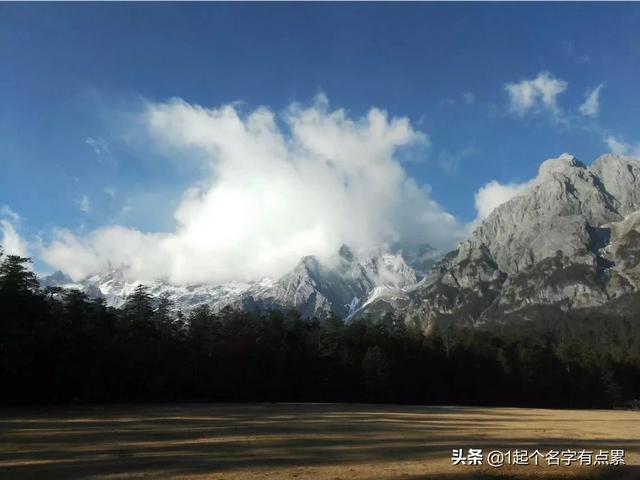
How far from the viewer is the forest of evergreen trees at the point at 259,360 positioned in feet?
234

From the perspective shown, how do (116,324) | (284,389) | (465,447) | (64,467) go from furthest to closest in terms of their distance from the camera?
(284,389) < (116,324) < (465,447) < (64,467)

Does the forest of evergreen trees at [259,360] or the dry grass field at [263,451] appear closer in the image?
the dry grass field at [263,451]

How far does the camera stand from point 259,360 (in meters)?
107

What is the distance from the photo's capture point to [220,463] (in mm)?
22750

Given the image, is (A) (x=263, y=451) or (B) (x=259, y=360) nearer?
(A) (x=263, y=451)

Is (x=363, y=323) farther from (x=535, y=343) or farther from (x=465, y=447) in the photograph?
(x=465, y=447)

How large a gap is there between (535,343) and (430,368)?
40.1 m

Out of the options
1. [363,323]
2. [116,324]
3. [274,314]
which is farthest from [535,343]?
[116,324]

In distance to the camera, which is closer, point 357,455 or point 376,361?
point 357,455

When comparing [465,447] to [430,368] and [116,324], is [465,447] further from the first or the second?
[430,368]

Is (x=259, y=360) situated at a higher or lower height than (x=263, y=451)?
higher

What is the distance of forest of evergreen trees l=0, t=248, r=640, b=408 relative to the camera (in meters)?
71.4

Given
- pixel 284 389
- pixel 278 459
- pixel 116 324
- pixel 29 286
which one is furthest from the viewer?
pixel 284 389

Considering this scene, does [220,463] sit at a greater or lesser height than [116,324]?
lesser
